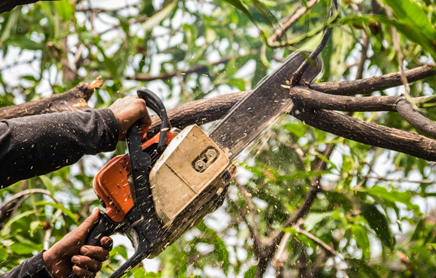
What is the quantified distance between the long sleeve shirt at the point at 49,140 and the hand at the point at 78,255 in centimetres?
24

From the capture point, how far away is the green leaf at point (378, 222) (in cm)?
212

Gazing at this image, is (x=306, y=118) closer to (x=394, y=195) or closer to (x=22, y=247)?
(x=394, y=195)

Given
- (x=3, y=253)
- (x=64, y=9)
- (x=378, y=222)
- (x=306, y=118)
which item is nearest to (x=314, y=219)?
(x=378, y=222)

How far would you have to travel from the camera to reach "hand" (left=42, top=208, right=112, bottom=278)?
1.38 meters

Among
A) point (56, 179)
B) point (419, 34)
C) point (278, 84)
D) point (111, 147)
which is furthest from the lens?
point (56, 179)

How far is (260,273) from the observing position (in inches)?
74.9

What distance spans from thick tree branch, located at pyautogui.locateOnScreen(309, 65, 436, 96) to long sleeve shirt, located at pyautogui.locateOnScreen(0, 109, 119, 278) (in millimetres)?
629

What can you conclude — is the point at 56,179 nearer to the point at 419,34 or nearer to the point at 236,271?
the point at 236,271

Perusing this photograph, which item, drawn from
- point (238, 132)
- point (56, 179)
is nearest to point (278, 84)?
point (238, 132)

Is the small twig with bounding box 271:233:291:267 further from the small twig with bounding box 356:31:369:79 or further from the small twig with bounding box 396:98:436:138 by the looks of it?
the small twig with bounding box 396:98:436:138

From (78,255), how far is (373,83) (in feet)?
3.10

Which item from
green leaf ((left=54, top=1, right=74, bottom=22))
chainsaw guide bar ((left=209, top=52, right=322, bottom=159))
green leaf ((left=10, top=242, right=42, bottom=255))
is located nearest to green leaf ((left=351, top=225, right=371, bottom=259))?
chainsaw guide bar ((left=209, top=52, right=322, bottom=159))

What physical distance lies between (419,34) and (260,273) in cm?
130

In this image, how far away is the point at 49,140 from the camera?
123 cm
